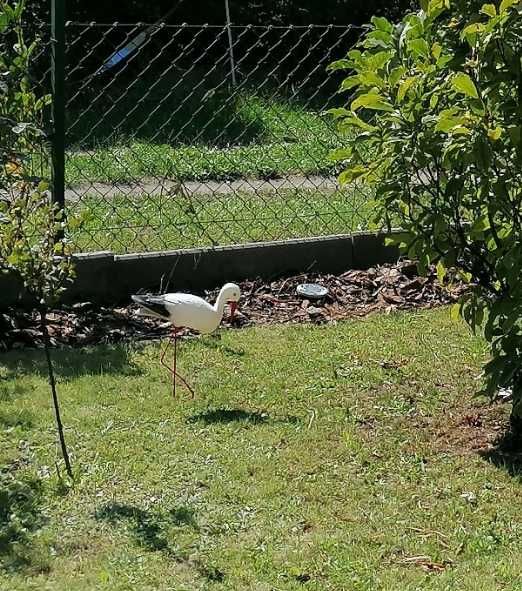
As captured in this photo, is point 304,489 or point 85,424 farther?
point 85,424

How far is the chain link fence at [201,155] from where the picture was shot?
741cm

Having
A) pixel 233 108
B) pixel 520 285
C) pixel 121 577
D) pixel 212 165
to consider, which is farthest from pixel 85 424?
pixel 233 108

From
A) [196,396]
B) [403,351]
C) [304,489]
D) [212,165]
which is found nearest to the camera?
[304,489]

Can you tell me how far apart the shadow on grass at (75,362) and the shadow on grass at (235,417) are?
63 centimetres

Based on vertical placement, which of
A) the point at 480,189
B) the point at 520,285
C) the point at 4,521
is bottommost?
the point at 4,521

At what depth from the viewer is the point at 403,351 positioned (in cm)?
560

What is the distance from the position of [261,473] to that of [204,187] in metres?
5.42

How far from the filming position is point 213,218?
25.7ft

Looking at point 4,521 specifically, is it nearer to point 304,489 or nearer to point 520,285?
point 304,489

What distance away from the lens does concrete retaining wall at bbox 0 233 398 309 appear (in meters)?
6.16

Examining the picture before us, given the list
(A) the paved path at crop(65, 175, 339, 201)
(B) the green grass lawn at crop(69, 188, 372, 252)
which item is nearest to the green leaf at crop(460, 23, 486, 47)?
(B) the green grass lawn at crop(69, 188, 372, 252)

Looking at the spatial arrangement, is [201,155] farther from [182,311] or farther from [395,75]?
[395,75]

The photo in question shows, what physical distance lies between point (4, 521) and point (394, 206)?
6.32 feet

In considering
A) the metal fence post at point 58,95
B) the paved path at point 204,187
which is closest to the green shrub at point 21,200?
the metal fence post at point 58,95
